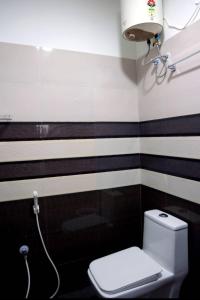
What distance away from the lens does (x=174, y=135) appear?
1.60m

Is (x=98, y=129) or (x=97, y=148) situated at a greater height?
(x=98, y=129)

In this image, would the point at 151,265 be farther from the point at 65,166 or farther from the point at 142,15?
the point at 142,15

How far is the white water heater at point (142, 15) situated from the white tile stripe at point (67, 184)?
1.11m

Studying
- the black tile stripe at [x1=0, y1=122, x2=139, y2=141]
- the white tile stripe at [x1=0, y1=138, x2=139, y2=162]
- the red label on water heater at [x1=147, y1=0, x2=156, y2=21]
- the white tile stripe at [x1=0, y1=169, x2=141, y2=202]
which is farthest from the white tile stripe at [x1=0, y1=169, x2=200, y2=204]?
the red label on water heater at [x1=147, y1=0, x2=156, y2=21]

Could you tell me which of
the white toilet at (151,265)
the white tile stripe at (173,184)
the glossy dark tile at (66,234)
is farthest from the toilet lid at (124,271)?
the white tile stripe at (173,184)

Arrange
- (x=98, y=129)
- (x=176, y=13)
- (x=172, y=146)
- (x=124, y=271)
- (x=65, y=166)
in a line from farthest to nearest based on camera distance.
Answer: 1. (x=98, y=129)
2. (x=65, y=166)
3. (x=172, y=146)
4. (x=176, y=13)
5. (x=124, y=271)

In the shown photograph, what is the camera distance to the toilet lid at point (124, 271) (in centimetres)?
127

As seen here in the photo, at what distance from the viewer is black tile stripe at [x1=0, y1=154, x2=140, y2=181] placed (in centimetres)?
157

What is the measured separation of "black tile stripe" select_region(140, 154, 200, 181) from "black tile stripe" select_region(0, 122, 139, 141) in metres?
0.27

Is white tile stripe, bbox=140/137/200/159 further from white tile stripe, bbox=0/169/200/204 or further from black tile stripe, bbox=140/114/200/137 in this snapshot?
white tile stripe, bbox=0/169/200/204

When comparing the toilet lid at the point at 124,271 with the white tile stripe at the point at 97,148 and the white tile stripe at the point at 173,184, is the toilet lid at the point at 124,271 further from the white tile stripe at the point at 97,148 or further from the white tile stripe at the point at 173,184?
the white tile stripe at the point at 97,148

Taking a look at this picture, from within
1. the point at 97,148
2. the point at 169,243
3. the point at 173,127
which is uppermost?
the point at 173,127

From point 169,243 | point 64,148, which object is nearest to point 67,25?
point 64,148

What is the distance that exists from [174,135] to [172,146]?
0.27ft
